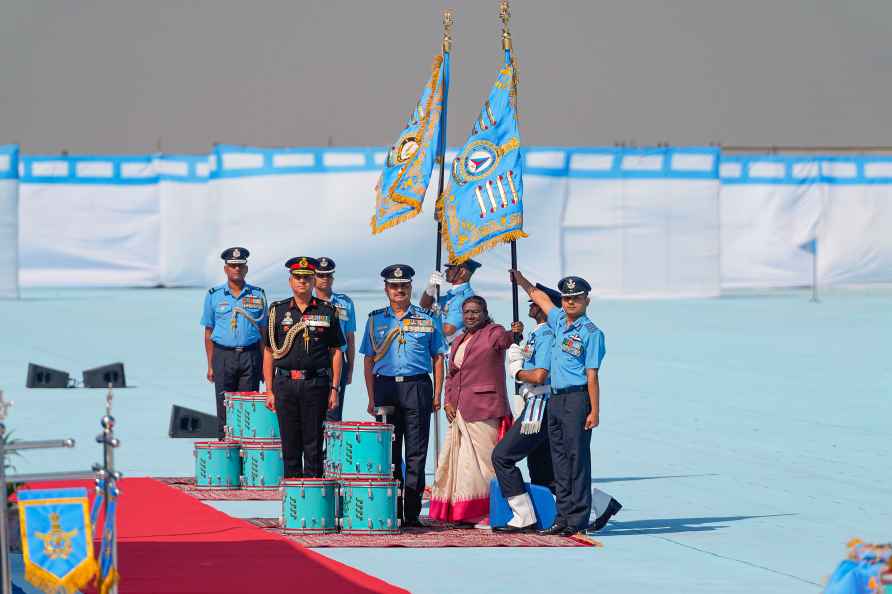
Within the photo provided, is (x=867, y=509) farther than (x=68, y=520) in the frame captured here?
Yes

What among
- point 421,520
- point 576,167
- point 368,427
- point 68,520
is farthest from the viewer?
point 576,167

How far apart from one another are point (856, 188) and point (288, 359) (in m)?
33.2

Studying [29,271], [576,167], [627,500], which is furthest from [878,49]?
[627,500]

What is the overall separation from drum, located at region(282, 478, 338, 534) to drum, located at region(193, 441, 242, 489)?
2.01m

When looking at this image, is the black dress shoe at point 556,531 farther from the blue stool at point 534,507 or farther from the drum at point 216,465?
the drum at point 216,465

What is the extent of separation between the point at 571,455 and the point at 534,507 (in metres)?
0.55

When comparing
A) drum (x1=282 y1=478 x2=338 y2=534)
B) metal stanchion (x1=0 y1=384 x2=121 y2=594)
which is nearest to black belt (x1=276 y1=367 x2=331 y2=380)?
drum (x1=282 y1=478 x2=338 y2=534)

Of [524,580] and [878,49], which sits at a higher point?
[878,49]

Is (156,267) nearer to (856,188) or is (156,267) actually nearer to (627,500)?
(856,188)

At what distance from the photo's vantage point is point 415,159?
1309 centimetres

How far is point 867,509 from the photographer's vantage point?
11.6m

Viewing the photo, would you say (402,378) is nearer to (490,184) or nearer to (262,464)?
(262,464)

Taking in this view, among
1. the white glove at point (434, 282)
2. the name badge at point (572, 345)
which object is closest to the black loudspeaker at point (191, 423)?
the white glove at point (434, 282)

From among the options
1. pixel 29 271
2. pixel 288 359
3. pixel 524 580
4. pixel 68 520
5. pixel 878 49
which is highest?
pixel 878 49
